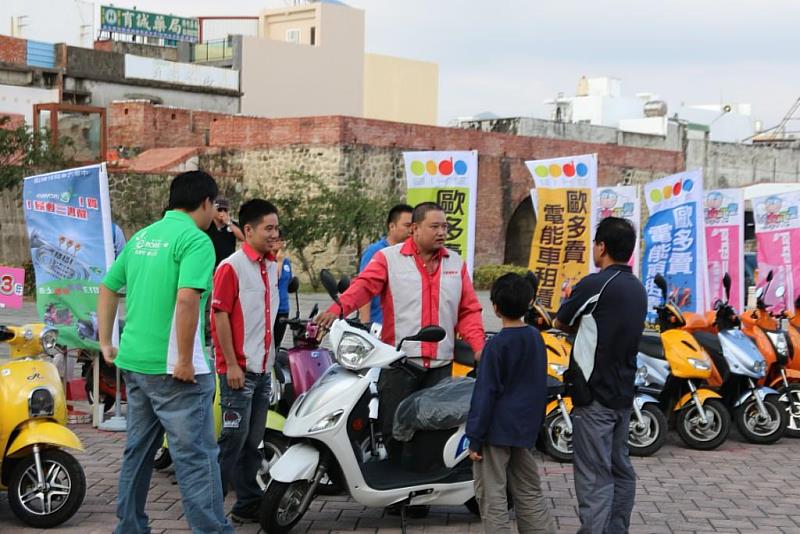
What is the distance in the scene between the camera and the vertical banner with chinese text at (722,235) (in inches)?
538

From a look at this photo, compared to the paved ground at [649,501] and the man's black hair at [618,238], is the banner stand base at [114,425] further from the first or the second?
the man's black hair at [618,238]

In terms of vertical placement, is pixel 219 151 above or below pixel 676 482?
above

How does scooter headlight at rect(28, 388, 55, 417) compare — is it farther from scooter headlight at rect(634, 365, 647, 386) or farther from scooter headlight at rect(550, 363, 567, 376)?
scooter headlight at rect(634, 365, 647, 386)

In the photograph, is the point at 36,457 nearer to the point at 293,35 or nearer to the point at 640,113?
the point at 293,35

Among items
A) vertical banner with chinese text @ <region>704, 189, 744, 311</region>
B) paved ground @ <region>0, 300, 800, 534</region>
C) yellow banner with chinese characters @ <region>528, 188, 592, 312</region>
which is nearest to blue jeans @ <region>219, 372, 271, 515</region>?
paved ground @ <region>0, 300, 800, 534</region>


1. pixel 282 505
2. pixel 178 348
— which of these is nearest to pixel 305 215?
pixel 282 505

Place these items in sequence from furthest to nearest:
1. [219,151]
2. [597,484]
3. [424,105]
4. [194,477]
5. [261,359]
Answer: [424,105]
[219,151]
[261,359]
[597,484]
[194,477]

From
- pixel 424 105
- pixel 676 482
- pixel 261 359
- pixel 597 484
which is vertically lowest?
pixel 676 482

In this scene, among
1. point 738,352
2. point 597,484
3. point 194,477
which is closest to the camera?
point 194,477

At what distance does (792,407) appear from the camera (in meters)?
9.42

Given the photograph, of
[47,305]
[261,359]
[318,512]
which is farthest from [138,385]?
[47,305]

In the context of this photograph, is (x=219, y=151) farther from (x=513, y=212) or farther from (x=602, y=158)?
(x=602, y=158)

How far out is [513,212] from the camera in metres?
31.6

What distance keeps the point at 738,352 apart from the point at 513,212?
2267 centimetres
